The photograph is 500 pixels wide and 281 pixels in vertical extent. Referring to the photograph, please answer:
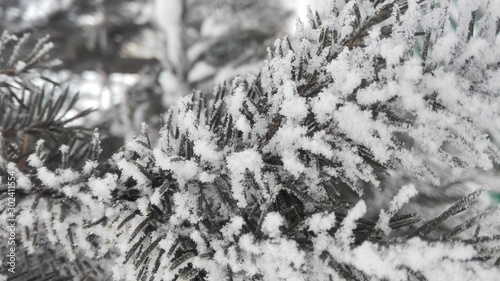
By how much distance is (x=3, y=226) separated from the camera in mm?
645

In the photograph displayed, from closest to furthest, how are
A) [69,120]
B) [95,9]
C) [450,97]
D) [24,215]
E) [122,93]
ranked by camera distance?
[450,97] < [24,215] < [69,120] < [122,93] < [95,9]

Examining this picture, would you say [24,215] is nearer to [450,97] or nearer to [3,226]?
[3,226]

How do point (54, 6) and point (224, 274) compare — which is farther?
point (54, 6)

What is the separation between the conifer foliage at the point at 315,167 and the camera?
50cm

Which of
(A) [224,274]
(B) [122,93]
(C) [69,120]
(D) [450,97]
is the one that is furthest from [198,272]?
(B) [122,93]

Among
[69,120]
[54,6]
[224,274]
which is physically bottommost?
[224,274]

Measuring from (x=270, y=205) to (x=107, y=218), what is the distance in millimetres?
228

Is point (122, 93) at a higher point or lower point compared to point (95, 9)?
lower

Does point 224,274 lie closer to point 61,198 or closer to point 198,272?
point 198,272

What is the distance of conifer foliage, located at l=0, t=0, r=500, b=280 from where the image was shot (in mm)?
503

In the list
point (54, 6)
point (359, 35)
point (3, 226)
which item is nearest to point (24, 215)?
point (3, 226)

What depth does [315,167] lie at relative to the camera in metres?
0.57

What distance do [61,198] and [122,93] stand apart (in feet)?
7.24

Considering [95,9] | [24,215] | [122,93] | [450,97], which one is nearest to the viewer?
[450,97]
